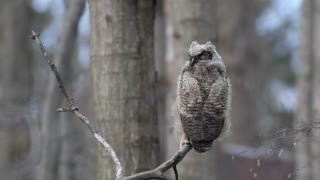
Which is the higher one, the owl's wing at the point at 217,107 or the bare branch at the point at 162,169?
the owl's wing at the point at 217,107

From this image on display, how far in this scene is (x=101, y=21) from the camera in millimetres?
→ 5438

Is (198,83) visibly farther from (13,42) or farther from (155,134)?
(13,42)

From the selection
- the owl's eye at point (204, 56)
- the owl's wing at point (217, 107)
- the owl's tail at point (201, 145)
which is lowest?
the owl's tail at point (201, 145)

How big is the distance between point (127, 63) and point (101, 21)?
36cm

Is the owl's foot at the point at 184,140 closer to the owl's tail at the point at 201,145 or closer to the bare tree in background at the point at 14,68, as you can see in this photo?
the owl's tail at the point at 201,145

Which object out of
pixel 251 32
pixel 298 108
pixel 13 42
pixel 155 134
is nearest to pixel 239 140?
pixel 251 32

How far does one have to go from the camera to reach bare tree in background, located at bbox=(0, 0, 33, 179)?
655 inches

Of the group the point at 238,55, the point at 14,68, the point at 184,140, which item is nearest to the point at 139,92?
the point at 184,140

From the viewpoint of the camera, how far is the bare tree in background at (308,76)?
11.4 meters

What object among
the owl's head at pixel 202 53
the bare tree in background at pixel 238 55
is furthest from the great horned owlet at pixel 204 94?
the bare tree in background at pixel 238 55

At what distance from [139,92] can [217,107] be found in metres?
2.15

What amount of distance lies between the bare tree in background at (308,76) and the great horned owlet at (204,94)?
25.3 ft

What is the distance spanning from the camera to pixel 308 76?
42.0 ft

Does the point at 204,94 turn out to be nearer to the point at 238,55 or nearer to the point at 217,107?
the point at 217,107
